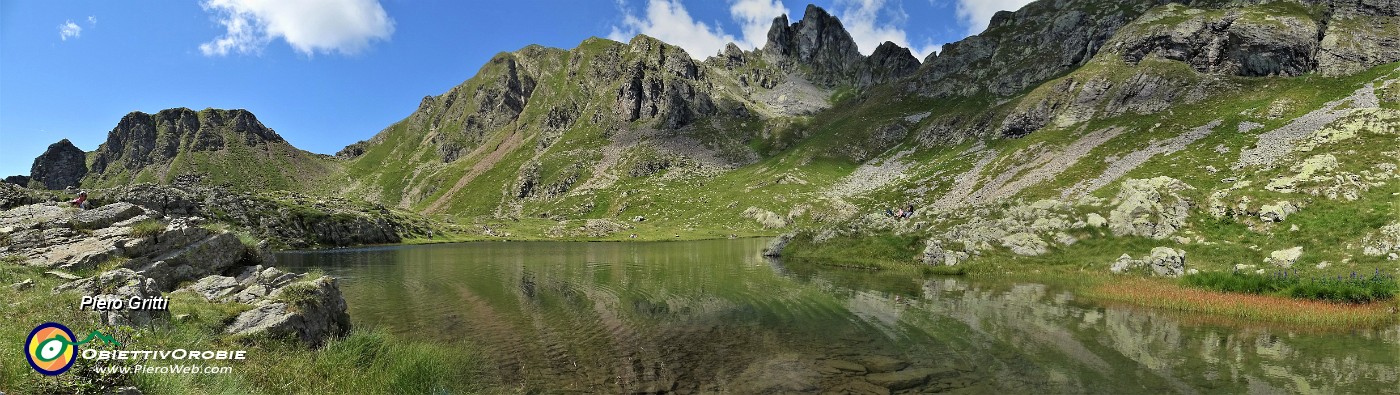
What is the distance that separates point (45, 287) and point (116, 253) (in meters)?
7.81

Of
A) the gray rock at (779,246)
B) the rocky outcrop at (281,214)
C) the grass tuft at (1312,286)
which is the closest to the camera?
the grass tuft at (1312,286)

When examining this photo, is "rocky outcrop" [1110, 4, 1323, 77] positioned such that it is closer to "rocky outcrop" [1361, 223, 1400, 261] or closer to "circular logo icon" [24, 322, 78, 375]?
"rocky outcrop" [1361, 223, 1400, 261]

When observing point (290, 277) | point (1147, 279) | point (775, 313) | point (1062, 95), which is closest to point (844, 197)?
point (1062, 95)

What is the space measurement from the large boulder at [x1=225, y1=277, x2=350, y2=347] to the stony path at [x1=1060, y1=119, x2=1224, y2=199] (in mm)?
86596

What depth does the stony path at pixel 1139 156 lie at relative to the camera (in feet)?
265

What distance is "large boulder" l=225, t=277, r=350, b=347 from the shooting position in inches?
679

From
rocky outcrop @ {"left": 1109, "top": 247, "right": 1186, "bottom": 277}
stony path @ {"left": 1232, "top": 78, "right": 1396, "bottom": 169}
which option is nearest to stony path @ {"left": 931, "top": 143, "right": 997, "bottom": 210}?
stony path @ {"left": 1232, "top": 78, "right": 1396, "bottom": 169}

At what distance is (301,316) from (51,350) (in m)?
11.2

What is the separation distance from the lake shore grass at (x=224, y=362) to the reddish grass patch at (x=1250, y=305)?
3594 cm

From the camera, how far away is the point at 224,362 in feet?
44.5

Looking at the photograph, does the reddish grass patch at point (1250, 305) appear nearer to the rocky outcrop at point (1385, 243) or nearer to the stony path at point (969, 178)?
the rocky outcrop at point (1385, 243)

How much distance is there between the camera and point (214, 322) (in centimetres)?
1641

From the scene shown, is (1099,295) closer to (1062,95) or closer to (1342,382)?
(1342,382)

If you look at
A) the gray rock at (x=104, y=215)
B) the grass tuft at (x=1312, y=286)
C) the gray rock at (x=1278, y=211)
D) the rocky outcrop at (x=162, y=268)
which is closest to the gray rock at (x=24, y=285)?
the rocky outcrop at (x=162, y=268)
